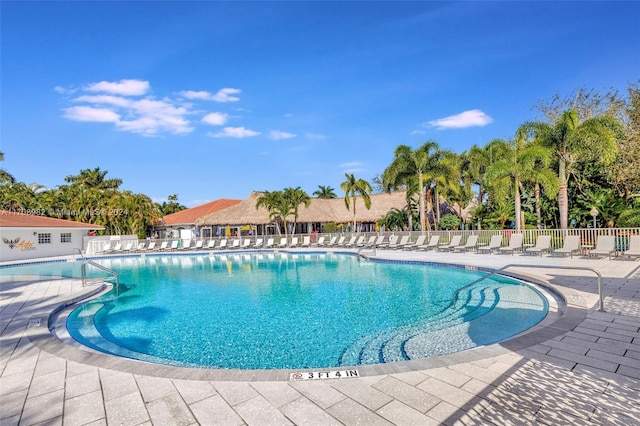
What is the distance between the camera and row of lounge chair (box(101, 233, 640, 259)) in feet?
37.6

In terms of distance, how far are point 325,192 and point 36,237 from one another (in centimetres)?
3497

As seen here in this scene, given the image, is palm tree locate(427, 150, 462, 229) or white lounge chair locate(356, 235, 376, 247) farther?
palm tree locate(427, 150, 462, 229)

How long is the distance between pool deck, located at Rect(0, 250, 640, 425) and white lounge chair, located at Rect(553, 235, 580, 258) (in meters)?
9.17

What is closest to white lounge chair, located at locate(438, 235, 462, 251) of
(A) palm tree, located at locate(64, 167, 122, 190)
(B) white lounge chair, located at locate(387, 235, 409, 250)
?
(B) white lounge chair, located at locate(387, 235, 409, 250)

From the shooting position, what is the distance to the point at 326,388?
3.02 m

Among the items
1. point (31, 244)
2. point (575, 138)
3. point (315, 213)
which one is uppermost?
point (575, 138)

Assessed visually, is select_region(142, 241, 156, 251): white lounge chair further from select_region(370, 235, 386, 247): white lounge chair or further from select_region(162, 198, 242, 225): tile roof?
select_region(370, 235, 386, 247): white lounge chair

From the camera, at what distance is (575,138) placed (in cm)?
1488

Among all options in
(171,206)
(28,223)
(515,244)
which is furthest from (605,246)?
(171,206)

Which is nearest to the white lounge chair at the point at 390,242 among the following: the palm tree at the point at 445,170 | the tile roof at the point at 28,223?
the palm tree at the point at 445,170

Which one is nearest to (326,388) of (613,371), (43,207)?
(613,371)

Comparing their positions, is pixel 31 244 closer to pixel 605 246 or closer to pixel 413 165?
pixel 413 165

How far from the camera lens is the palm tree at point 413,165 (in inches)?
874

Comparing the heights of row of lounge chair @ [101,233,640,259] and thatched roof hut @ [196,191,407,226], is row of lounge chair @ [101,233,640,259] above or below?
below
